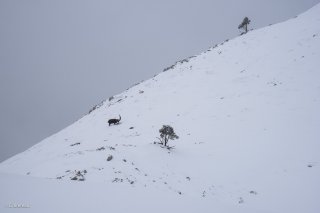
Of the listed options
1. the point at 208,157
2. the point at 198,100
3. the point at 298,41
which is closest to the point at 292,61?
the point at 298,41

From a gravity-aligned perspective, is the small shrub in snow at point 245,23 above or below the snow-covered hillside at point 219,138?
above

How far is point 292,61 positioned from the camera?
35.9 m

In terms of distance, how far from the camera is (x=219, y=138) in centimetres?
2438

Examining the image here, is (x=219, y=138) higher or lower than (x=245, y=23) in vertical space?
lower

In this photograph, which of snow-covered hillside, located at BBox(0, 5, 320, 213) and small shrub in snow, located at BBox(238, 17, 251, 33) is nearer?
snow-covered hillside, located at BBox(0, 5, 320, 213)

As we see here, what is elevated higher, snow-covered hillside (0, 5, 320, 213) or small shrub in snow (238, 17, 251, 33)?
small shrub in snow (238, 17, 251, 33)

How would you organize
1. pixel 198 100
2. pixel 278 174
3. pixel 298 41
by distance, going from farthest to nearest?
pixel 298 41, pixel 198 100, pixel 278 174

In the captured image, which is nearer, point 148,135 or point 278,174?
point 278,174

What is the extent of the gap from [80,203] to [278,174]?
1553 cm

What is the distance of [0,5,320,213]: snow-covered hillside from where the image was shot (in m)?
16.0

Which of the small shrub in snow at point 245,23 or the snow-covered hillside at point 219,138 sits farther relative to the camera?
the small shrub in snow at point 245,23

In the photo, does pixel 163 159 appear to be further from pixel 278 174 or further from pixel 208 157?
pixel 278 174

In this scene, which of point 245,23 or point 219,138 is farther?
point 245,23

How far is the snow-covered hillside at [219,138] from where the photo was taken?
16016 millimetres
